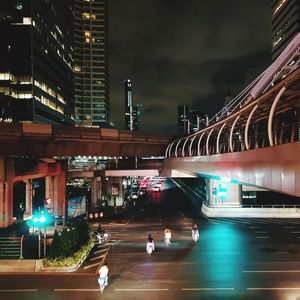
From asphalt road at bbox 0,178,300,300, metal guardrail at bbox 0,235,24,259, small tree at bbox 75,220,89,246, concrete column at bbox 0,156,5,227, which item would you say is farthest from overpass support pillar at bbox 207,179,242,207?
metal guardrail at bbox 0,235,24,259

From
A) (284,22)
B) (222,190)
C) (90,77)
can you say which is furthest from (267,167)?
(90,77)

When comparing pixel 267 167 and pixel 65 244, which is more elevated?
pixel 267 167

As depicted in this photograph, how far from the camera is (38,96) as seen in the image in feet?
338

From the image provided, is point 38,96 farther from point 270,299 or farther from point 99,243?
point 270,299

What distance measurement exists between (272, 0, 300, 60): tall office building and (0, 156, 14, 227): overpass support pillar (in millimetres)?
93213

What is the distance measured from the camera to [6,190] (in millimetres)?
42438

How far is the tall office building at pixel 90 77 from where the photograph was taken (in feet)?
629

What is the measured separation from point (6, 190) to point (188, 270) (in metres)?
24.9

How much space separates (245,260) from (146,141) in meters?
29.0

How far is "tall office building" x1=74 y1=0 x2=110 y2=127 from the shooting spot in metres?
Result: 192

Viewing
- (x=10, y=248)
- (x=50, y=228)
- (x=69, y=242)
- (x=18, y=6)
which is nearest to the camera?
(x=69, y=242)

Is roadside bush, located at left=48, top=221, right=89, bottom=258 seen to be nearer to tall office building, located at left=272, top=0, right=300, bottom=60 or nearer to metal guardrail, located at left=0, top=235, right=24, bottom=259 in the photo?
metal guardrail, located at left=0, top=235, right=24, bottom=259

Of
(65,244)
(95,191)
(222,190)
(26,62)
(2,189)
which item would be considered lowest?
(65,244)

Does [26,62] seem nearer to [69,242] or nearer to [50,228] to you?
[50,228]
